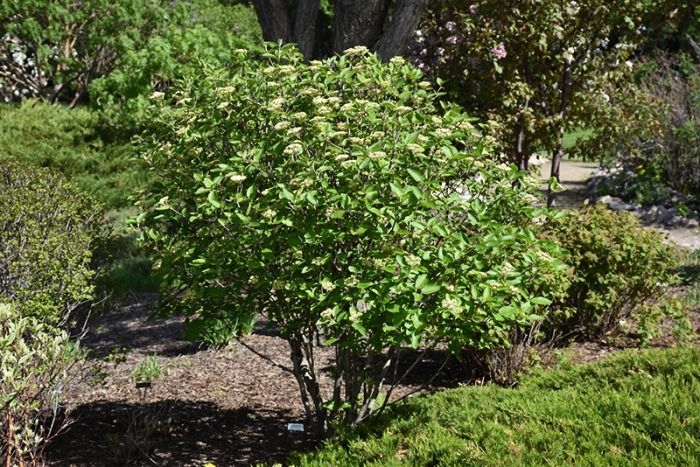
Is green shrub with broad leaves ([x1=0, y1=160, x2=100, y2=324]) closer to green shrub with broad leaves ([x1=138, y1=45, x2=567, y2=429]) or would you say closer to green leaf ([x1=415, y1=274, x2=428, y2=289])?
green shrub with broad leaves ([x1=138, y1=45, x2=567, y2=429])

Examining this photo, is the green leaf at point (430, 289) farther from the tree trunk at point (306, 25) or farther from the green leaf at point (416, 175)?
the tree trunk at point (306, 25)

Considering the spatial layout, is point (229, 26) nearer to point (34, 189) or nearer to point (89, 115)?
point (89, 115)

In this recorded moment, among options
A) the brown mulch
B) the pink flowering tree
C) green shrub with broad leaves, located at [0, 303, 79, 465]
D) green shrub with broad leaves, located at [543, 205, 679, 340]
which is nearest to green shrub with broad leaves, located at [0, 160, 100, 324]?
the brown mulch

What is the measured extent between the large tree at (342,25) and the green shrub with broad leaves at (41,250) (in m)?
2.30

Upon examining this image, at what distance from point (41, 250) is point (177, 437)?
173 cm

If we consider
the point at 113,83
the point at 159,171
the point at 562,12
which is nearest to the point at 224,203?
the point at 159,171

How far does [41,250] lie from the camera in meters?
5.85

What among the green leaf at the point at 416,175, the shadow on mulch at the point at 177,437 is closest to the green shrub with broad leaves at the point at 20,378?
the shadow on mulch at the point at 177,437

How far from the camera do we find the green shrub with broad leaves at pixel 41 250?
5.74 m

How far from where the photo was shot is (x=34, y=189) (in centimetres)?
665

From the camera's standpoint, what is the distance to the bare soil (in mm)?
5059

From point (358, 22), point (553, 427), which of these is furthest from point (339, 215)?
point (358, 22)

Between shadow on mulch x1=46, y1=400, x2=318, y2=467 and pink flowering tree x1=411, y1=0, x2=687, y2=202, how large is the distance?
12.7 feet

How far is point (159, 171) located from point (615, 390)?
289cm
